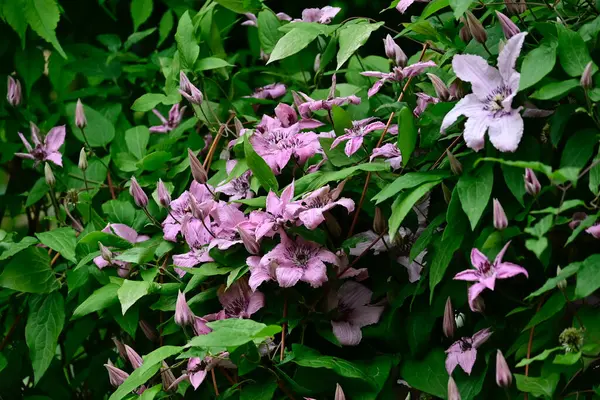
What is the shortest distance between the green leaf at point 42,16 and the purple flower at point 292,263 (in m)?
0.81

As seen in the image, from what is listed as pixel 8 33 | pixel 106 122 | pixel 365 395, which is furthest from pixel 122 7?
pixel 365 395

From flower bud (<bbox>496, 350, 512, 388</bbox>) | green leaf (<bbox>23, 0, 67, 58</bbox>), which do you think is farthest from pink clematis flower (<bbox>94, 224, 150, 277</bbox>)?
flower bud (<bbox>496, 350, 512, 388</bbox>)

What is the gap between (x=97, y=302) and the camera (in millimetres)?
1598

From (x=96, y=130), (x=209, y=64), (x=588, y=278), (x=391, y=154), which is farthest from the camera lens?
(x=96, y=130)

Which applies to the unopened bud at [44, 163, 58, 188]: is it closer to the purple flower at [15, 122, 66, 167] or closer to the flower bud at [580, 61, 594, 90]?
the purple flower at [15, 122, 66, 167]

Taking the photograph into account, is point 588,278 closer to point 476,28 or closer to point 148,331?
point 476,28

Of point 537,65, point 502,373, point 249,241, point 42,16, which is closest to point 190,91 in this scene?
point 249,241

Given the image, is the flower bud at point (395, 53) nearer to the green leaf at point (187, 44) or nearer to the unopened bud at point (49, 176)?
the green leaf at point (187, 44)

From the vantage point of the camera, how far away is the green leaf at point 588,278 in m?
1.13

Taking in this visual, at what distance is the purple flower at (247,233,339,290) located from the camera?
4.59 feet

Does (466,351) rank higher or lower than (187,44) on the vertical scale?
lower

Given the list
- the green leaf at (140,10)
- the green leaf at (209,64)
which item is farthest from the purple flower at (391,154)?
the green leaf at (140,10)

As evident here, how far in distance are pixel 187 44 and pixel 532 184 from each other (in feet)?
2.91

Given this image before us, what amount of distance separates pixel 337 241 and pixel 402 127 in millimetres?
281
